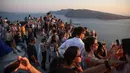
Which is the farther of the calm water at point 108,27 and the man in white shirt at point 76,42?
the calm water at point 108,27

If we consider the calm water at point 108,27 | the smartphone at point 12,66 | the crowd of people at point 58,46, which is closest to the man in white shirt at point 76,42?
the crowd of people at point 58,46


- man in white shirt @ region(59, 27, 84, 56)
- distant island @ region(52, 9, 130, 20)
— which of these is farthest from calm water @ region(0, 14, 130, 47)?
man in white shirt @ region(59, 27, 84, 56)

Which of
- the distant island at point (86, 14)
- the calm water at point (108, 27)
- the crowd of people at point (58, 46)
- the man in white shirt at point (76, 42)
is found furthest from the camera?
the calm water at point (108, 27)

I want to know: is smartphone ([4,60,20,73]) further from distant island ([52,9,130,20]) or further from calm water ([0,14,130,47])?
calm water ([0,14,130,47])

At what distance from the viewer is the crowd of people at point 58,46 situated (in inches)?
57.8

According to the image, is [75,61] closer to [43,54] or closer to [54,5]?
[54,5]

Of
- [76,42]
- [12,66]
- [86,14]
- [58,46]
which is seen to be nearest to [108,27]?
[86,14]

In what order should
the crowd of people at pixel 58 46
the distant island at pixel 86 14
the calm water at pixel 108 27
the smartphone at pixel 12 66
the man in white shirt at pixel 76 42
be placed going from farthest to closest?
the calm water at pixel 108 27 → the distant island at pixel 86 14 → the man in white shirt at pixel 76 42 → the crowd of people at pixel 58 46 → the smartphone at pixel 12 66

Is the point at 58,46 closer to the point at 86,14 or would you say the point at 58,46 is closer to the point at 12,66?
the point at 86,14

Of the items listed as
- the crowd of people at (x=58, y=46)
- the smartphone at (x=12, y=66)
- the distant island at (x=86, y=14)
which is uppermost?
the smartphone at (x=12, y=66)

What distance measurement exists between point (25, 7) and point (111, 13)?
0.94 m

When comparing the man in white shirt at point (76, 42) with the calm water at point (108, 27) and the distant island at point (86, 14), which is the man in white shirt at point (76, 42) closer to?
the distant island at point (86, 14)

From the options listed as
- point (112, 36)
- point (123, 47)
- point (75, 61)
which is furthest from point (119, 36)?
point (123, 47)

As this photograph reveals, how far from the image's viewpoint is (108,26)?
11.2 ft
